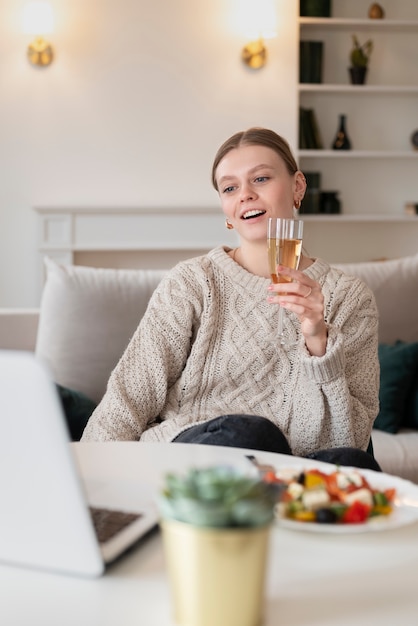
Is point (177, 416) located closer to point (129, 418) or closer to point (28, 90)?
point (129, 418)

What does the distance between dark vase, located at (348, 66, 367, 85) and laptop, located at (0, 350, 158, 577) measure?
4.84 m

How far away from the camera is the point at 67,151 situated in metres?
5.30

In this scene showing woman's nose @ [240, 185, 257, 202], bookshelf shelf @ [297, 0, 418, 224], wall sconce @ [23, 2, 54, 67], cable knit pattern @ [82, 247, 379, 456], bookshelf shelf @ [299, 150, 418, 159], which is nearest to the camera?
cable knit pattern @ [82, 247, 379, 456]

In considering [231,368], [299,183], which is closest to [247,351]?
[231,368]

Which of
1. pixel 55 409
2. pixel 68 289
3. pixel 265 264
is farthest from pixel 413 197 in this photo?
pixel 55 409

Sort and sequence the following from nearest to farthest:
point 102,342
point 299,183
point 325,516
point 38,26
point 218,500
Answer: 1. point 218,500
2. point 325,516
3. point 299,183
4. point 102,342
5. point 38,26

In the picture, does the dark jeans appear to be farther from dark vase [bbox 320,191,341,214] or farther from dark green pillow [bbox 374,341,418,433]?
dark vase [bbox 320,191,341,214]

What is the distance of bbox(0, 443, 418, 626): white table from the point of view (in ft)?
2.53

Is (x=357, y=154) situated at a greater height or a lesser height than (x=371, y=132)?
lesser

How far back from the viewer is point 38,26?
5.20 m

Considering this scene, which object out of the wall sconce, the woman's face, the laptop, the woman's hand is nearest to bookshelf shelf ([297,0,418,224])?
the wall sconce

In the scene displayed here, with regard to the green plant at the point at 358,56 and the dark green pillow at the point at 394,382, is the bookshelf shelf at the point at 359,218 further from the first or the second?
the dark green pillow at the point at 394,382

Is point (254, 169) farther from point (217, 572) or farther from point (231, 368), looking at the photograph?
point (217, 572)

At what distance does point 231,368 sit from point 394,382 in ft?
3.46
